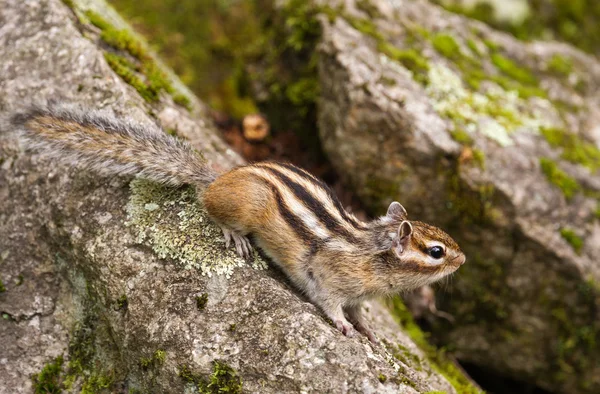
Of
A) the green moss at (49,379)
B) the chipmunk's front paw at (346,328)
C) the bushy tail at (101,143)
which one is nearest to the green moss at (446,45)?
the bushy tail at (101,143)

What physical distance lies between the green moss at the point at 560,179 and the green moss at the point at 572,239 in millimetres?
394

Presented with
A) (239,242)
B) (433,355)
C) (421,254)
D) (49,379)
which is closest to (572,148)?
(433,355)

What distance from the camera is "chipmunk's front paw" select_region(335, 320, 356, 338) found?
3.99m

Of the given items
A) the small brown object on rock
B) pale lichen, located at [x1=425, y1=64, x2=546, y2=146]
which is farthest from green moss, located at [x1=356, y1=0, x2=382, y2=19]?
the small brown object on rock

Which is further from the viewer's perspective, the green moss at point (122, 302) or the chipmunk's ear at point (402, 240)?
the chipmunk's ear at point (402, 240)

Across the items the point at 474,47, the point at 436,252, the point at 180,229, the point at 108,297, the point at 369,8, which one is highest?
the point at 474,47

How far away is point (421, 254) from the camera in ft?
14.4

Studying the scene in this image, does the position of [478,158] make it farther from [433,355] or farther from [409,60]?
[433,355]

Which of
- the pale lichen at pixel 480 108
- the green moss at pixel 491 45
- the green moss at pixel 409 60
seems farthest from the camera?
the green moss at pixel 491 45

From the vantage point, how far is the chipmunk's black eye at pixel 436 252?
14.4ft

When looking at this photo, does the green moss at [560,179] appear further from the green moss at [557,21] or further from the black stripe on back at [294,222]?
the green moss at [557,21]

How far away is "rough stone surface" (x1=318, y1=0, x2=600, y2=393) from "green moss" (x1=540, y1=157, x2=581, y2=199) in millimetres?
19

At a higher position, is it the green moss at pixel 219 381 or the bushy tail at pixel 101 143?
the bushy tail at pixel 101 143

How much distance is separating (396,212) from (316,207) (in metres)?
0.71
